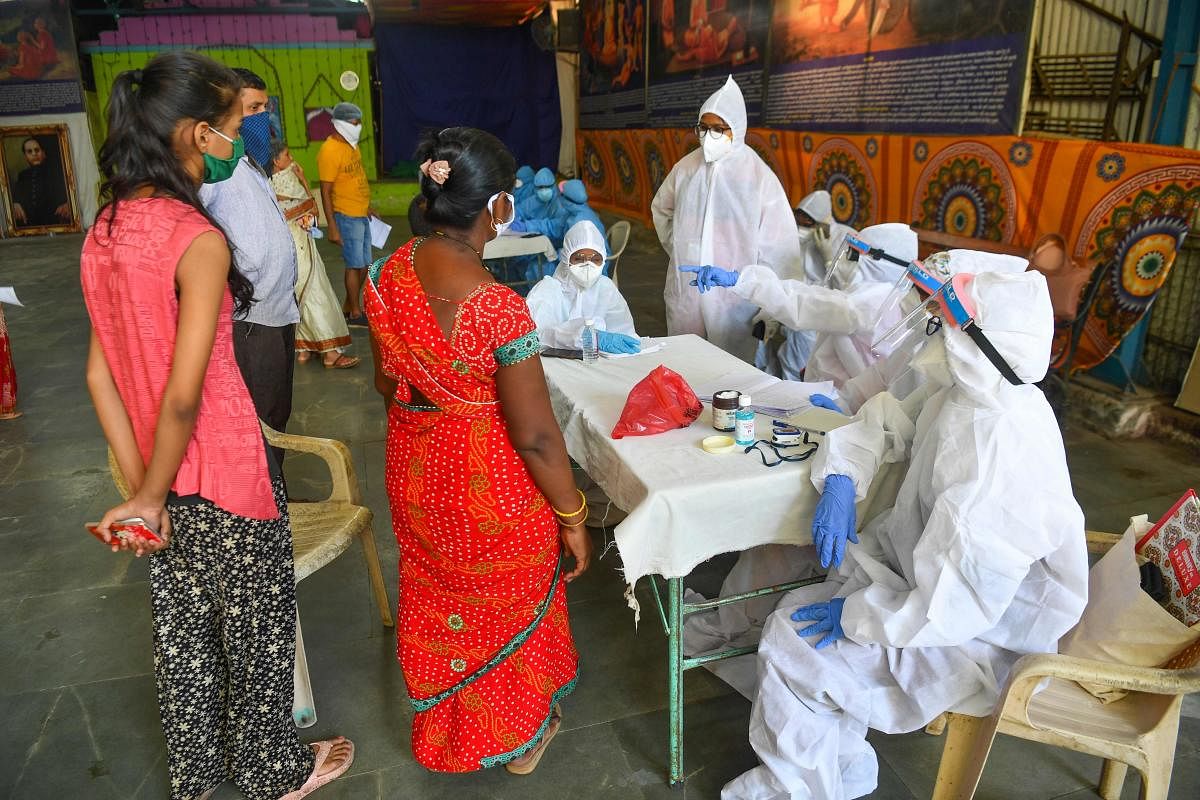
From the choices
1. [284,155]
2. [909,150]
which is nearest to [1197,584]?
[909,150]

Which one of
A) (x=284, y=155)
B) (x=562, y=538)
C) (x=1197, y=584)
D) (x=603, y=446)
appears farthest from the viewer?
(x=284, y=155)

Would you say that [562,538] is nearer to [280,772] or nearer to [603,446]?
[603,446]

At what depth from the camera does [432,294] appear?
1.52 metres

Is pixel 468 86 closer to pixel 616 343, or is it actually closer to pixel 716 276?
pixel 716 276

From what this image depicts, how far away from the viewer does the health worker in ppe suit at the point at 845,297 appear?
278cm

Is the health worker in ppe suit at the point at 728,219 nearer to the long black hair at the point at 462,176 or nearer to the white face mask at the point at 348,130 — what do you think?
the long black hair at the point at 462,176

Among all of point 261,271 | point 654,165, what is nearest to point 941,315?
point 261,271

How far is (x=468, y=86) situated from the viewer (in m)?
13.6

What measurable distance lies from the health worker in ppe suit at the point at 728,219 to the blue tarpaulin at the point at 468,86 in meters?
9.67

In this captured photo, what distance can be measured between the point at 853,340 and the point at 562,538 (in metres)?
1.63

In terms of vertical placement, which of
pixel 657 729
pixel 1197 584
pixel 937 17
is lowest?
pixel 657 729

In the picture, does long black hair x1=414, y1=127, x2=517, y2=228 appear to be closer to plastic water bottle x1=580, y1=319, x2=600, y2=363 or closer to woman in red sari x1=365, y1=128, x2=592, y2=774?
woman in red sari x1=365, y1=128, x2=592, y2=774

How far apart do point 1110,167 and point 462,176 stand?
338 centimetres

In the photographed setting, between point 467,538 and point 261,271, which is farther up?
point 261,271
